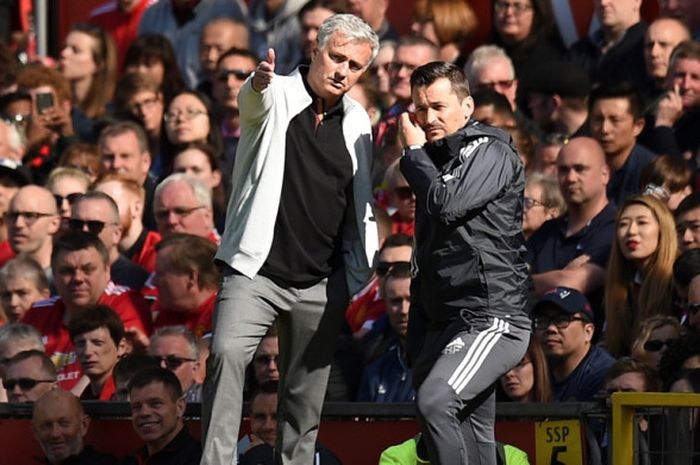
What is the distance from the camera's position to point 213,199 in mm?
12977

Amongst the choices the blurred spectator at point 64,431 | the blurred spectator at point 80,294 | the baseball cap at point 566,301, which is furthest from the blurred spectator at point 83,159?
the baseball cap at point 566,301

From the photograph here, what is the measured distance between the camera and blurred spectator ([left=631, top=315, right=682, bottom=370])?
30.9ft

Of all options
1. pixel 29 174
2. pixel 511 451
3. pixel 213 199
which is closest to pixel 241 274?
pixel 511 451

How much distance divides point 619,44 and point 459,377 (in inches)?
236

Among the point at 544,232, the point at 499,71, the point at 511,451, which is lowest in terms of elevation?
the point at 511,451

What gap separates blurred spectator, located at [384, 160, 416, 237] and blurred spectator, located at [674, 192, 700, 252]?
5.94ft

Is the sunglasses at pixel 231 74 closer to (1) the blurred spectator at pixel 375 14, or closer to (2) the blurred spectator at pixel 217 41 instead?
(2) the blurred spectator at pixel 217 41

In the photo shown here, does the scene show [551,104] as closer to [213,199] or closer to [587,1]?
[587,1]

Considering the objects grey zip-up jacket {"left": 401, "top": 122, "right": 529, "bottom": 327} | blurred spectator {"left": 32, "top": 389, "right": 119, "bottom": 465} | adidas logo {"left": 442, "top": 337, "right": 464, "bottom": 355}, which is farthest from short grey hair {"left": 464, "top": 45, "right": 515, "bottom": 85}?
adidas logo {"left": 442, "top": 337, "right": 464, "bottom": 355}

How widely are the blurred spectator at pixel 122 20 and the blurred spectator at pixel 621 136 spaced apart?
5572 mm

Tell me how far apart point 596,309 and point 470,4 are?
14.4 ft

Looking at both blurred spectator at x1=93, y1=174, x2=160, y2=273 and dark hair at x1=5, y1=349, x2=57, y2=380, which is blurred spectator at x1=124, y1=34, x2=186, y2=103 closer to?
blurred spectator at x1=93, y1=174, x2=160, y2=273

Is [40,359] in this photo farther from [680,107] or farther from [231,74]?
[680,107]

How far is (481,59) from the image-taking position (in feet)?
42.4
